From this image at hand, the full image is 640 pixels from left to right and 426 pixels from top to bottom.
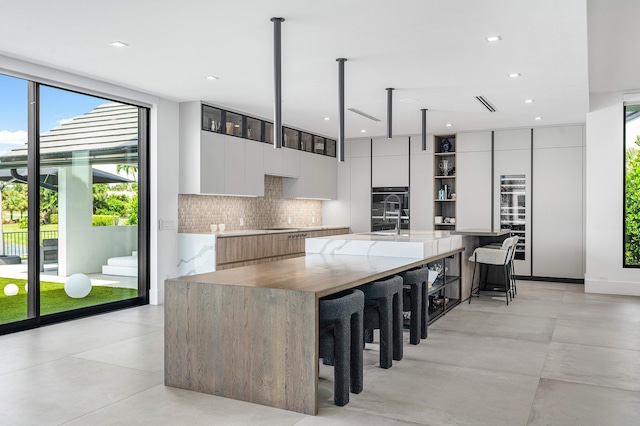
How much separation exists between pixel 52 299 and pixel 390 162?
6.49 metres

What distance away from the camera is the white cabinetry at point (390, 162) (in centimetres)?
995

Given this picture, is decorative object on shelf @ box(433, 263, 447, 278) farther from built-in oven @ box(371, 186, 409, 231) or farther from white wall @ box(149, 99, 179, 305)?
built-in oven @ box(371, 186, 409, 231)

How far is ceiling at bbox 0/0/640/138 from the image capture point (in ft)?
12.3

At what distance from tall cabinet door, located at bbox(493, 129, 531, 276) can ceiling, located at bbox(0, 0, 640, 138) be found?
2.04 meters

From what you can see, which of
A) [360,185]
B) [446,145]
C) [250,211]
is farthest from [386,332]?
[360,185]

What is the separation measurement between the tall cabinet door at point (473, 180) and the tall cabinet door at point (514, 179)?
0.14m

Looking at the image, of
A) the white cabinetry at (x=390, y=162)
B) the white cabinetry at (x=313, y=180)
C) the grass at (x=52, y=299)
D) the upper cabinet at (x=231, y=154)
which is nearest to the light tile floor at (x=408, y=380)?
the grass at (x=52, y=299)

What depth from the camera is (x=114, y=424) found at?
294cm

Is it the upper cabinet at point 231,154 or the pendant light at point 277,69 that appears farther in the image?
the upper cabinet at point 231,154

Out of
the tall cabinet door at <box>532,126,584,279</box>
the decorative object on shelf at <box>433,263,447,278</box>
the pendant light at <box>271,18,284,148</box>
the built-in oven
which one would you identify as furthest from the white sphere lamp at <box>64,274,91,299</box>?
the tall cabinet door at <box>532,126,584,279</box>

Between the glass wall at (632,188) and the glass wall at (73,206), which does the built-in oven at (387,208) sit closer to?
the glass wall at (632,188)

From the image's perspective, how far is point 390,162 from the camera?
1008 centimetres

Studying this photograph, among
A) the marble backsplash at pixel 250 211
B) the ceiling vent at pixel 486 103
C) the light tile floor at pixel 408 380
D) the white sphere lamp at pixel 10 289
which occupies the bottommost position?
the light tile floor at pixel 408 380

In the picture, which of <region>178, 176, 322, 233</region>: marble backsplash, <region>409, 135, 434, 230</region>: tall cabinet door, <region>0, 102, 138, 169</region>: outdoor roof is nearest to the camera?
<region>0, 102, 138, 169</region>: outdoor roof
